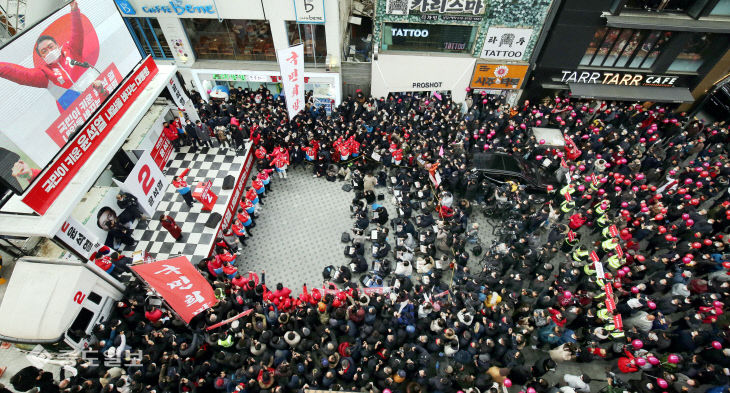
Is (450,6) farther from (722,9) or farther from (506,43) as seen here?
(722,9)

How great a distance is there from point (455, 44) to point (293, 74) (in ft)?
31.1

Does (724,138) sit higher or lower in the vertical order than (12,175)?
lower

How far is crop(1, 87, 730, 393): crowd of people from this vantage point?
10.1 metres

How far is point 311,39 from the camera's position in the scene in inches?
724

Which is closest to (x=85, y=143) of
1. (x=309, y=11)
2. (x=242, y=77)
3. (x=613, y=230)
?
(x=242, y=77)

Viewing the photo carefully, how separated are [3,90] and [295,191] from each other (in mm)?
10382

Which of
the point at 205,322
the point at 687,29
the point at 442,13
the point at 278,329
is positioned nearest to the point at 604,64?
the point at 687,29

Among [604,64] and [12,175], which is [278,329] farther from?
[604,64]

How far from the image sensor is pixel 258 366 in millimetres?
10031

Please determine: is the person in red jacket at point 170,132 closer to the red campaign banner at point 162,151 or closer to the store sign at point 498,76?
the red campaign banner at point 162,151

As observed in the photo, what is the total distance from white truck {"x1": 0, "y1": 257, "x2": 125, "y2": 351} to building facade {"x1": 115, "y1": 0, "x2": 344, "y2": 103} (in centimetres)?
1214

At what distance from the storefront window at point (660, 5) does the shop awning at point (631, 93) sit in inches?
150

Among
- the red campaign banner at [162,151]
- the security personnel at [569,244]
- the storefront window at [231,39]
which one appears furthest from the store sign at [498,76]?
the red campaign banner at [162,151]

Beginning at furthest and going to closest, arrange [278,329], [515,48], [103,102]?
[515,48]
[103,102]
[278,329]
